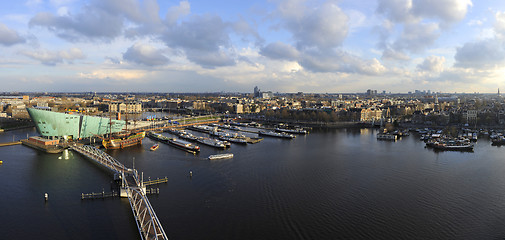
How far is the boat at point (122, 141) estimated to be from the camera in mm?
13605

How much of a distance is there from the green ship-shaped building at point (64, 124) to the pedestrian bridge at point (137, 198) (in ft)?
10.5

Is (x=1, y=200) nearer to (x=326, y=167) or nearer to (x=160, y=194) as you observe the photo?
(x=160, y=194)

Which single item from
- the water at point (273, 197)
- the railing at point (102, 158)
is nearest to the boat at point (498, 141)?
the water at point (273, 197)

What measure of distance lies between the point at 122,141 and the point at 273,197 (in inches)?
357

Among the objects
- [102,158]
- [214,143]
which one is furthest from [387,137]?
[102,158]

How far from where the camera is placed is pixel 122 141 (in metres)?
14.0

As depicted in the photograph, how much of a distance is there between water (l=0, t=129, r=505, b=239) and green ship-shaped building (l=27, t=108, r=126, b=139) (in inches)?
70.3

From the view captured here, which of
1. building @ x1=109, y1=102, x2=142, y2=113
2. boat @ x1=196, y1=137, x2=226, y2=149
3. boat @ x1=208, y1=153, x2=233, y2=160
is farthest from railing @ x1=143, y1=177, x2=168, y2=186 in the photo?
building @ x1=109, y1=102, x2=142, y2=113

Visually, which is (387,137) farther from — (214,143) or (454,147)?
(214,143)

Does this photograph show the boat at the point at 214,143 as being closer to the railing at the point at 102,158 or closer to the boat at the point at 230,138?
the boat at the point at 230,138

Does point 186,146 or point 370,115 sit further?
point 370,115

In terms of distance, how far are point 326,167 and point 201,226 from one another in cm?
575

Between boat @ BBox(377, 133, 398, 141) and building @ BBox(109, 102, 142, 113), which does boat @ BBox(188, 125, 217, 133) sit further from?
building @ BBox(109, 102, 142, 113)

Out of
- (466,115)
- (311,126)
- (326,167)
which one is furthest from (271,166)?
(466,115)
